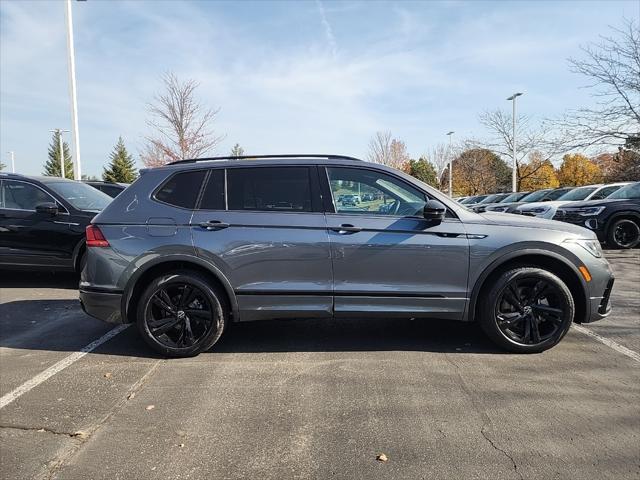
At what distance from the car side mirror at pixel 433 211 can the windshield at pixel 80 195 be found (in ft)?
18.7

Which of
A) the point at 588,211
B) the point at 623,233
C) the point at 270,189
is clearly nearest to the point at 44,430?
the point at 270,189

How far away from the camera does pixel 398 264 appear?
4.30m

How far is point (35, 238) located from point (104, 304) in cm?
371

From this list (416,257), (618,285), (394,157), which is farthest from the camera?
(394,157)

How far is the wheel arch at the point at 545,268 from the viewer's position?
432cm

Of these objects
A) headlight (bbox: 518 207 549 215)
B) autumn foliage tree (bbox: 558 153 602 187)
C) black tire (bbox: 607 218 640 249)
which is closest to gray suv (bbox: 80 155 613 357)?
black tire (bbox: 607 218 640 249)

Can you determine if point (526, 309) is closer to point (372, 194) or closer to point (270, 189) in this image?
point (372, 194)

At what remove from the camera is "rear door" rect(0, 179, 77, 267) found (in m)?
7.26

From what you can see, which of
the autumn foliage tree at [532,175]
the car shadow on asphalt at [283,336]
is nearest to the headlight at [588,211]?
the car shadow on asphalt at [283,336]

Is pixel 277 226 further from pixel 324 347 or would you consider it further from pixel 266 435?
pixel 266 435

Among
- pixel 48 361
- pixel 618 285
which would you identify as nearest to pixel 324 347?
pixel 48 361

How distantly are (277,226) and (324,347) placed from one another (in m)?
1.28

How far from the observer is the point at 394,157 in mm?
46000

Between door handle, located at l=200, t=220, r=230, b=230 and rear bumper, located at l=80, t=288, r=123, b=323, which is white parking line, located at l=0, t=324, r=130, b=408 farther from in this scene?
door handle, located at l=200, t=220, r=230, b=230
